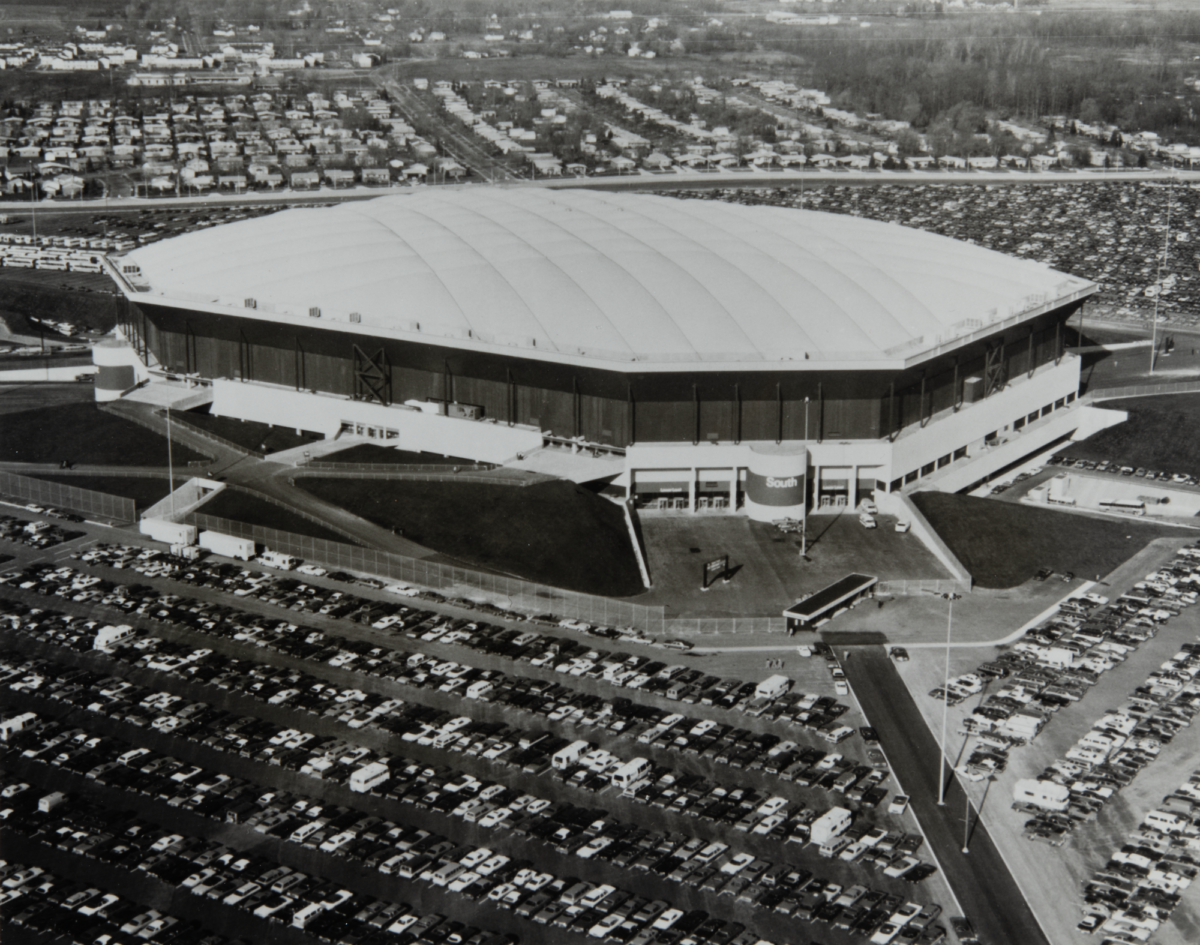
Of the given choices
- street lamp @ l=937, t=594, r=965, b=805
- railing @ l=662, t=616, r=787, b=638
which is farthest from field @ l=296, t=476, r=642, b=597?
street lamp @ l=937, t=594, r=965, b=805

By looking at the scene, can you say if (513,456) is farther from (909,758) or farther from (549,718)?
(909,758)

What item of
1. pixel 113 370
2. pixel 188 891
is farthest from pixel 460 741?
pixel 113 370

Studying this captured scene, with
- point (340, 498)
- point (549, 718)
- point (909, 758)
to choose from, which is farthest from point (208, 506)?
point (909, 758)

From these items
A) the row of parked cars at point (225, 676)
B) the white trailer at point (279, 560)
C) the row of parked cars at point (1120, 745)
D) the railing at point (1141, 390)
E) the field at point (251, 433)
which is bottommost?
the row of parked cars at point (1120, 745)

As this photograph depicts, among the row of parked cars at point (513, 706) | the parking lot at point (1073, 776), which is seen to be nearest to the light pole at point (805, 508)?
the parking lot at point (1073, 776)

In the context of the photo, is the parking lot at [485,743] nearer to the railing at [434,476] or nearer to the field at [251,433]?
the railing at [434,476]

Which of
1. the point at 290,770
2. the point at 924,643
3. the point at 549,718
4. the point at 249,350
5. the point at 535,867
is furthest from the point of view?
the point at 249,350

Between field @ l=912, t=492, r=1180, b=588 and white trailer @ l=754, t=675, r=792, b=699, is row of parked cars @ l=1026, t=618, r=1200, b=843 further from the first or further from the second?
field @ l=912, t=492, r=1180, b=588
